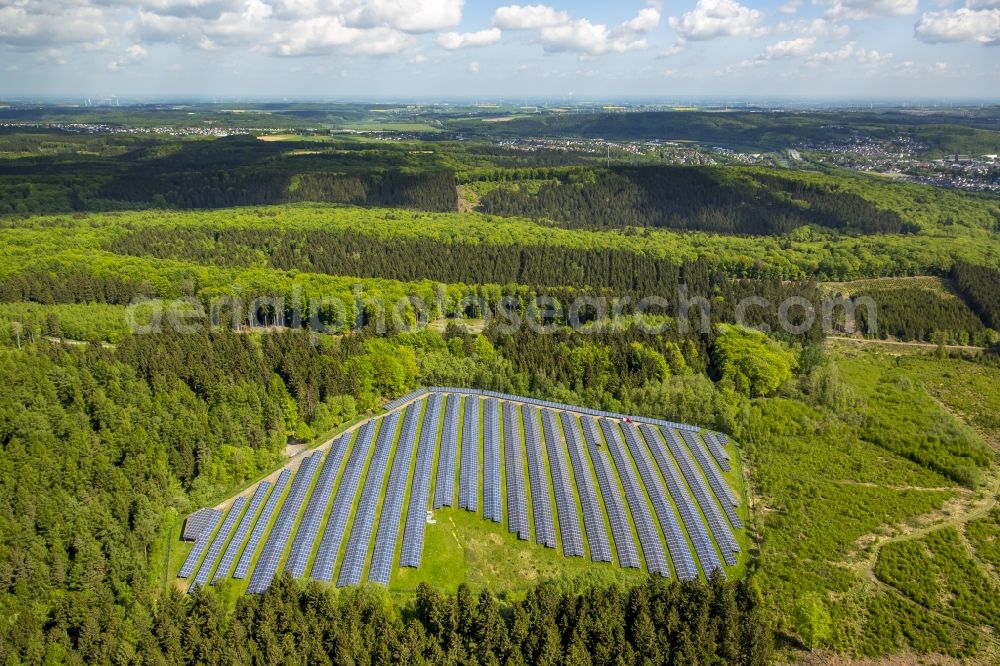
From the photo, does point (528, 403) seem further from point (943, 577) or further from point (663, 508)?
point (943, 577)

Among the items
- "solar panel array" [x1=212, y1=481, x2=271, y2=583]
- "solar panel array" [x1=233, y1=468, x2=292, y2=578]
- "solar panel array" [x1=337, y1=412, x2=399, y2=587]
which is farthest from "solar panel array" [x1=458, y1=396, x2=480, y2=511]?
"solar panel array" [x1=212, y1=481, x2=271, y2=583]

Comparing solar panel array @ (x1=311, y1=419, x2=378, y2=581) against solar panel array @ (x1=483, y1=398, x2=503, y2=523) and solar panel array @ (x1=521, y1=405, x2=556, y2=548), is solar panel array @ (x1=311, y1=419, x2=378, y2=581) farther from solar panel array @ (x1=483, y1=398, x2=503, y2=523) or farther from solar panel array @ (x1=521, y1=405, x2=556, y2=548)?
solar panel array @ (x1=521, y1=405, x2=556, y2=548)

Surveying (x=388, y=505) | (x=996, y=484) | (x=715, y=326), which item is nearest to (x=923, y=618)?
(x=996, y=484)

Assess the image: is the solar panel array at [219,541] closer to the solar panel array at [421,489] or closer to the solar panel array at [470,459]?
the solar panel array at [421,489]

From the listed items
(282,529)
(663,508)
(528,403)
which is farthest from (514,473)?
(282,529)

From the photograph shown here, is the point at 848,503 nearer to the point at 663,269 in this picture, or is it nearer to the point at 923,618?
the point at 923,618

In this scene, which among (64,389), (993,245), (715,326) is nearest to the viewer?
(64,389)
